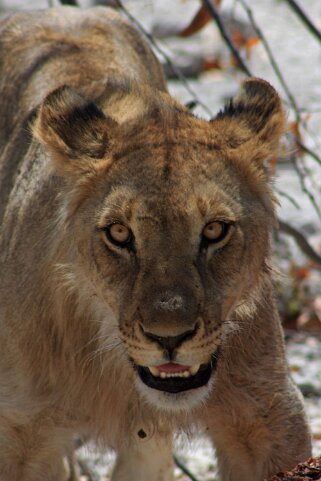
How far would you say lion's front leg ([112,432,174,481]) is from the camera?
12.3ft

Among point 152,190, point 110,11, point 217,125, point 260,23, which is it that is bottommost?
point 152,190

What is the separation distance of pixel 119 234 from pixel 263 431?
74cm

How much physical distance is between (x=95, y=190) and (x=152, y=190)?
0.25 m

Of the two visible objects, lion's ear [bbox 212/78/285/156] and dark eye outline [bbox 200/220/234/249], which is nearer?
dark eye outline [bbox 200/220/234/249]

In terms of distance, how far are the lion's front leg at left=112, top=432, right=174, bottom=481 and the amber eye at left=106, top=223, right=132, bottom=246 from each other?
3.83 ft

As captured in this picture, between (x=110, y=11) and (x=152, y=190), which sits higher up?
(x=110, y=11)

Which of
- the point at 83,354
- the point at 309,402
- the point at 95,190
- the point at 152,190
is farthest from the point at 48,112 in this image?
the point at 309,402

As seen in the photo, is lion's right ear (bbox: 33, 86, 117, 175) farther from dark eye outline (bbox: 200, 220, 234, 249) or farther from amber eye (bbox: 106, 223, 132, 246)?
dark eye outline (bbox: 200, 220, 234, 249)

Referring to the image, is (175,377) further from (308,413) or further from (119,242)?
(308,413)

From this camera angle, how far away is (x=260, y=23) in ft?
31.2

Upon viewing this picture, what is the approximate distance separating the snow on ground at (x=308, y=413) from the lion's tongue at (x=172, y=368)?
1.26 m

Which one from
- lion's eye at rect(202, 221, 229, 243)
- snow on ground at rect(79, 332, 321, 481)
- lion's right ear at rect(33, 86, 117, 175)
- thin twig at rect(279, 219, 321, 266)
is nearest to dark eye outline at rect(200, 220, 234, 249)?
lion's eye at rect(202, 221, 229, 243)

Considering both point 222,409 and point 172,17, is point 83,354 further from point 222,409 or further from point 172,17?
point 172,17

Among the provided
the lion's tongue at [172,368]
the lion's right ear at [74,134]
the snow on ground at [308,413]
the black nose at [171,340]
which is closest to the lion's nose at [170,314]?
the black nose at [171,340]
